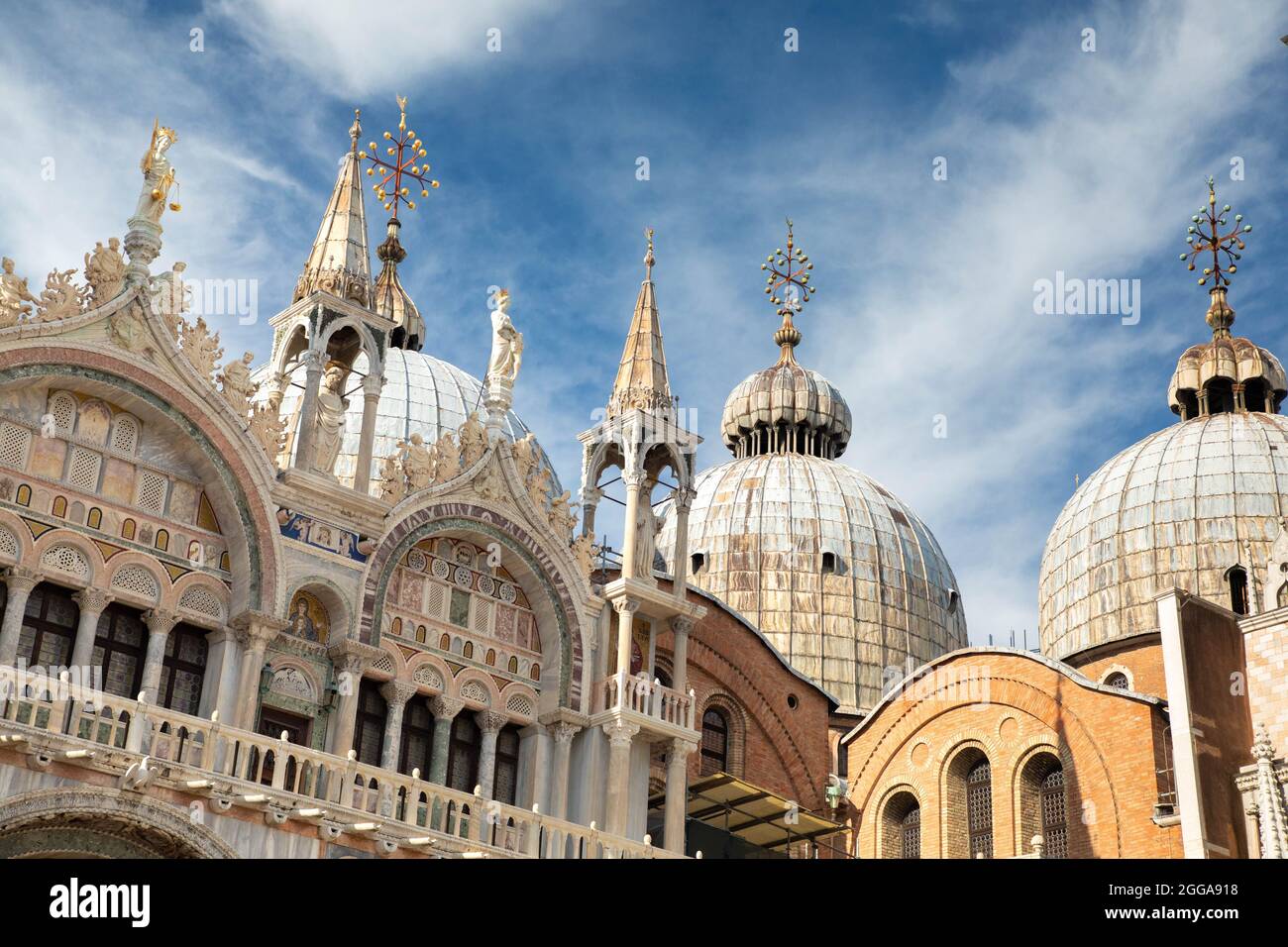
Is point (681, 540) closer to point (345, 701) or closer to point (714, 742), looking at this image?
point (345, 701)

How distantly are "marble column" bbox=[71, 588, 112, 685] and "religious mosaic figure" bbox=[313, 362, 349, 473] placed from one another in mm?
3645

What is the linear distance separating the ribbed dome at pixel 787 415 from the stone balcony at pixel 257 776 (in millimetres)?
30839

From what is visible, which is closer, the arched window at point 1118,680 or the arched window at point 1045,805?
the arched window at point 1045,805

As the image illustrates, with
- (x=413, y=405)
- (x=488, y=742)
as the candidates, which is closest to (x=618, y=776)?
(x=488, y=742)

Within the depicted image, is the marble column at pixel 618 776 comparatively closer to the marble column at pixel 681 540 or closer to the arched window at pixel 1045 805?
the marble column at pixel 681 540

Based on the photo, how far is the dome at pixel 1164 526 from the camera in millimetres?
44562

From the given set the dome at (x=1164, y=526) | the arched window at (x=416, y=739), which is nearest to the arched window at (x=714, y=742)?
the arched window at (x=416, y=739)

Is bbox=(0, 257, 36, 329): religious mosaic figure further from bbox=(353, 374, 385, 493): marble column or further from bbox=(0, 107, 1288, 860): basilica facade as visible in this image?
bbox=(353, 374, 385, 493): marble column

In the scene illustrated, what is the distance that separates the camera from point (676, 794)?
2606 centimetres

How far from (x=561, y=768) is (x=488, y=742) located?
1.06m

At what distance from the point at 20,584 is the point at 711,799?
13600 millimetres

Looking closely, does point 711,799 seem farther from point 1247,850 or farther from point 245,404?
point 245,404
